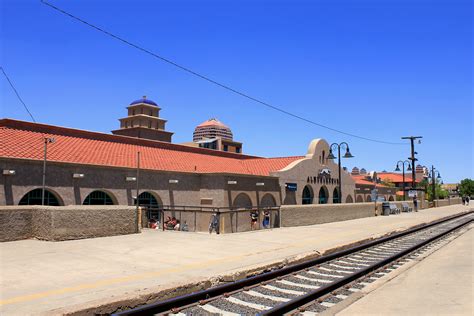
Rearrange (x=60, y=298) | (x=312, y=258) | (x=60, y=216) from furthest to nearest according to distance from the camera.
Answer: (x=60, y=216) → (x=312, y=258) → (x=60, y=298)

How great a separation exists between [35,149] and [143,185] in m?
6.27

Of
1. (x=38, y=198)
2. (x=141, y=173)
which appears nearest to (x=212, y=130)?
(x=141, y=173)

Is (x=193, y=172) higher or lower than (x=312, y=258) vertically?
higher

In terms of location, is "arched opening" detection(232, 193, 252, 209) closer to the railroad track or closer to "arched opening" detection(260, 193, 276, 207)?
"arched opening" detection(260, 193, 276, 207)

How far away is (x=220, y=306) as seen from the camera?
8.16 meters

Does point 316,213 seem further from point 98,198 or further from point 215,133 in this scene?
point 215,133

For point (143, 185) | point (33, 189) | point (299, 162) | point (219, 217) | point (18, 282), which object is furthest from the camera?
point (299, 162)

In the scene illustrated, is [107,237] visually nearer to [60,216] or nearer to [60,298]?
[60,216]

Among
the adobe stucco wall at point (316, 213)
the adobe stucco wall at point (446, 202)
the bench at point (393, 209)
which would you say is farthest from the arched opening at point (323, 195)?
the adobe stucco wall at point (446, 202)

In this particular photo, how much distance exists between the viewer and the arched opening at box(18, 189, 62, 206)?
66.4 feet

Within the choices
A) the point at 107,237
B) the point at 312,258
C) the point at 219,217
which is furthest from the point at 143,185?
the point at 312,258

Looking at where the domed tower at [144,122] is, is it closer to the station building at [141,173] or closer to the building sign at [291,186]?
the station building at [141,173]

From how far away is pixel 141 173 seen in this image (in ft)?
83.0

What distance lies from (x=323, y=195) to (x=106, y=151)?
22.7 m
